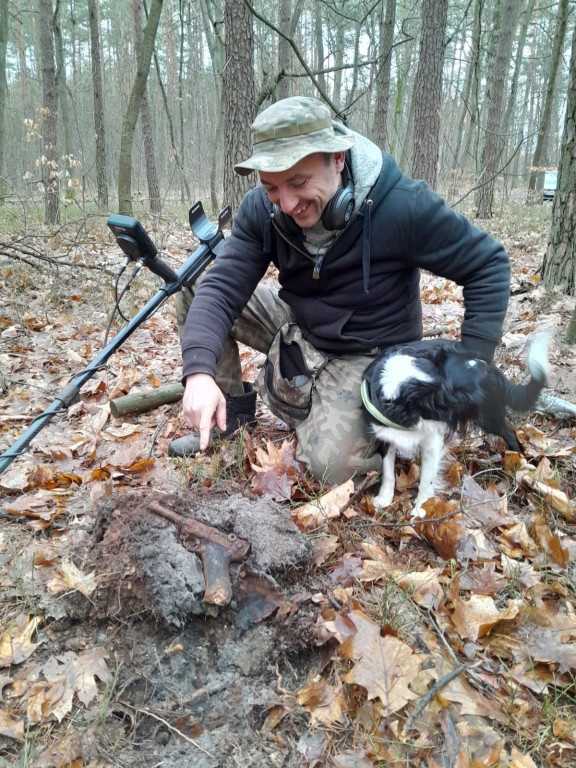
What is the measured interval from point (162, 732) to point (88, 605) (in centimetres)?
50

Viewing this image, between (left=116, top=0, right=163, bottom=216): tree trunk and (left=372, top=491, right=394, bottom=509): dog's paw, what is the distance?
6.50 metres

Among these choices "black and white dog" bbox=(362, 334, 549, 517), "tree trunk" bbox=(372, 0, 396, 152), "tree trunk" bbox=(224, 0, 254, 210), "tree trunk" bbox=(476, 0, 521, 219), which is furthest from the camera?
"tree trunk" bbox=(476, 0, 521, 219)

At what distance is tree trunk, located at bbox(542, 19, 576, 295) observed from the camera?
4.29m

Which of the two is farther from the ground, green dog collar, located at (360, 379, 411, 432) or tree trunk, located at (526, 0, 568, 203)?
tree trunk, located at (526, 0, 568, 203)

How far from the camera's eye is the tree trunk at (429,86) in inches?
338

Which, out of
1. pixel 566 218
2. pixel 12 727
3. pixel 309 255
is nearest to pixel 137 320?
pixel 309 255

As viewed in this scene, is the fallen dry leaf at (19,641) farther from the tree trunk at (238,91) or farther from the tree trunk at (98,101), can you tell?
the tree trunk at (98,101)

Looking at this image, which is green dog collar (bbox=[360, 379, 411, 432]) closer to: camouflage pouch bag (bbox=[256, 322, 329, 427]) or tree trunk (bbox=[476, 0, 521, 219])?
camouflage pouch bag (bbox=[256, 322, 329, 427])

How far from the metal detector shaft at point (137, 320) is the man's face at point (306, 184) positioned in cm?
51

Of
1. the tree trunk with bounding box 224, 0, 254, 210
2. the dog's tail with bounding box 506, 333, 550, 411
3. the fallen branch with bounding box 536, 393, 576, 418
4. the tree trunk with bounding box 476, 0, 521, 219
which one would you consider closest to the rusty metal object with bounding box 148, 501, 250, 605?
the dog's tail with bounding box 506, 333, 550, 411

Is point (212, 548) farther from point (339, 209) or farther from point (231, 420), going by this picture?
point (339, 209)

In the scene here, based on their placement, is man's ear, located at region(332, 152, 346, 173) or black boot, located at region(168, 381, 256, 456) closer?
man's ear, located at region(332, 152, 346, 173)

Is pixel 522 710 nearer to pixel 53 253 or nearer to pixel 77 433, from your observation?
pixel 77 433

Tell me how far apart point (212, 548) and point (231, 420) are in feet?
4.64
